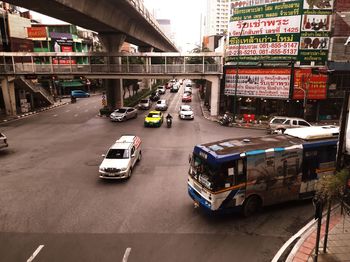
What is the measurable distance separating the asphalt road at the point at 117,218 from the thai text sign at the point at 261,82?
58.9 feet

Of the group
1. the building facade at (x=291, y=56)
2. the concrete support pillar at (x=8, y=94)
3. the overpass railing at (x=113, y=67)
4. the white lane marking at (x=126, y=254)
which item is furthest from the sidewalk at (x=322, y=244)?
the concrete support pillar at (x=8, y=94)

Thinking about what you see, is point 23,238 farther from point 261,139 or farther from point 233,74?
point 233,74

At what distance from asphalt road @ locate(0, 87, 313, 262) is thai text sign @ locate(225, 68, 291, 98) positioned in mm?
17947

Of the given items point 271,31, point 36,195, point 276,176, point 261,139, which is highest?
point 271,31

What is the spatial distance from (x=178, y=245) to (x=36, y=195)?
8.00m

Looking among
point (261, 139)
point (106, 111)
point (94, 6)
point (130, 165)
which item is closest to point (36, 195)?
point (130, 165)

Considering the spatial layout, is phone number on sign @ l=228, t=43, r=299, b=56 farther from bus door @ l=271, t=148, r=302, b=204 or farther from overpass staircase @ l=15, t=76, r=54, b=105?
overpass staircase @ l=15, t=76, r=54, b=105

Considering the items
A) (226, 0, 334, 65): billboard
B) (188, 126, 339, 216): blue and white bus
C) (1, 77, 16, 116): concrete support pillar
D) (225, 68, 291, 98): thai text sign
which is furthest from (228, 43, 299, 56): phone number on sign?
(1, 77, 16, 116): concrete support pillar

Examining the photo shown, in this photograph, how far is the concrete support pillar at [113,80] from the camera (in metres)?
38.7

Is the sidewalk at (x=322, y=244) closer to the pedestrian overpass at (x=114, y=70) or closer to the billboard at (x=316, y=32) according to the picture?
the billboard at (x=316, y=32)

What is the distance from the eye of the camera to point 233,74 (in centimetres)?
3609

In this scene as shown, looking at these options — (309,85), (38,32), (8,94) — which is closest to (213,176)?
(309,85)

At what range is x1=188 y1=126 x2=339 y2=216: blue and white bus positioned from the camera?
10.6 meters

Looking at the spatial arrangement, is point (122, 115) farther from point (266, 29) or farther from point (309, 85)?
point (309, 85)
